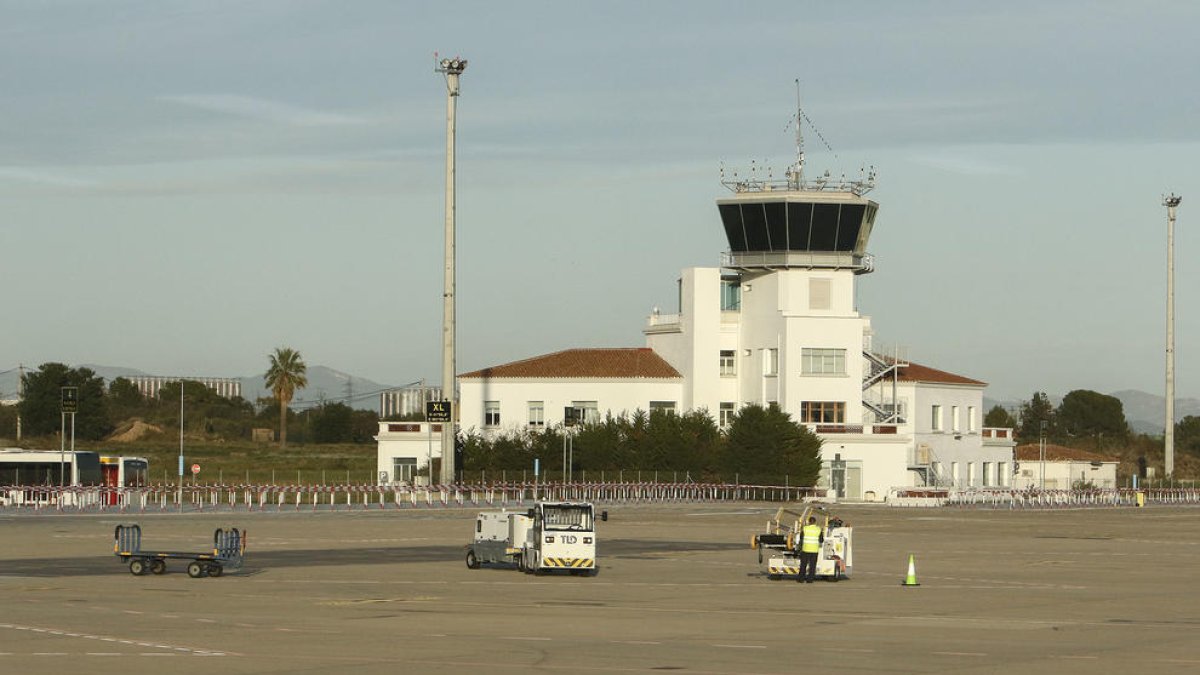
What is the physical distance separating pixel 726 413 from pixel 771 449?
31.7 feet

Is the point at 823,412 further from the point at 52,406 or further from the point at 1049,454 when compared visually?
the point at 52,406

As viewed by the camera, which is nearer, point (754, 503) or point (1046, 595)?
point (1046, 595)

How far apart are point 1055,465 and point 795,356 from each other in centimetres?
3679

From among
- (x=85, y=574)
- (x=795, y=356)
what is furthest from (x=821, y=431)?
(x=85, y=574)

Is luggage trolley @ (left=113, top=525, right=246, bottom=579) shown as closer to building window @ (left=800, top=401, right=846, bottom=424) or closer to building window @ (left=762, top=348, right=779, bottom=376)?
building window @ (left=800, top=401, right=846, bottom=424)

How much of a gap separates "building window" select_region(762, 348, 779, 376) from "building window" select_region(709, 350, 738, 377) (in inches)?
135

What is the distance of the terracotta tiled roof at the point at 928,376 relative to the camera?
117 metres

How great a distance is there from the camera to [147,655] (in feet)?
80.9

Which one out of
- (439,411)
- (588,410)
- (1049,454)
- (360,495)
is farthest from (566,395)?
(1049,454)

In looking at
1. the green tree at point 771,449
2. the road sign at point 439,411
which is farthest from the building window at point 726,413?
the road sign at point 439,411

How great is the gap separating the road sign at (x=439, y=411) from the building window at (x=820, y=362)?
30.1m

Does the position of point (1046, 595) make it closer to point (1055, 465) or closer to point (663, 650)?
point (663, 650)

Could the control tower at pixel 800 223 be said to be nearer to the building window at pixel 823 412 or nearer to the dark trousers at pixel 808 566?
the building window at pixel 823 412

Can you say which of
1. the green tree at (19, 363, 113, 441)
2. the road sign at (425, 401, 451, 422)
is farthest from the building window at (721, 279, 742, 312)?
the green tree at (19, 363, 113, 441)
